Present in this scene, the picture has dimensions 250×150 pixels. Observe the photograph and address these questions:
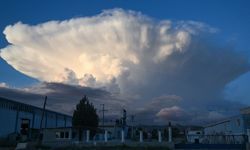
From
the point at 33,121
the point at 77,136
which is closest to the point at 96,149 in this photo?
the point at 77,136

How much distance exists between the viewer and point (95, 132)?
6669 centimetres

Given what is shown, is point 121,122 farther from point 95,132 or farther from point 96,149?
point 96,149

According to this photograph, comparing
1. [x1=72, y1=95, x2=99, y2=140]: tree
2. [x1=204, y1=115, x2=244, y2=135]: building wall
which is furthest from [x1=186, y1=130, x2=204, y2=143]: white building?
[x1=72, y1=95, x2=99, y2=140]: tree

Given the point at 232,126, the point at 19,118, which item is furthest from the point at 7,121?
the point at 232,126

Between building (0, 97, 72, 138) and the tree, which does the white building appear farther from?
building (0, 97, 72, 138)

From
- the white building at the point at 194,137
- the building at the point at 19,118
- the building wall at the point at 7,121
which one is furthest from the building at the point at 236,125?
the building wall at the point at 7,121

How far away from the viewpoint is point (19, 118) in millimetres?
86125

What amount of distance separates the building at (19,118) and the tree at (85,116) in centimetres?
2311

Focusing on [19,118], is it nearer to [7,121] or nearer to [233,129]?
[7,121]

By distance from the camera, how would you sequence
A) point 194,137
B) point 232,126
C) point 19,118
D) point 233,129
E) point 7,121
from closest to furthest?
point 233,129
point 232,126
point 194,137
point 7,121
point 19,118

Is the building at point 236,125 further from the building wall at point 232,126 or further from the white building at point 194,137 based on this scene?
the white building at point 194,137

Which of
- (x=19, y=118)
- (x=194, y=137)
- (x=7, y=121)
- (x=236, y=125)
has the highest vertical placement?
(x=19, y=118)

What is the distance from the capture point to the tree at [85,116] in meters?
65.2

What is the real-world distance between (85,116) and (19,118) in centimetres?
2945
